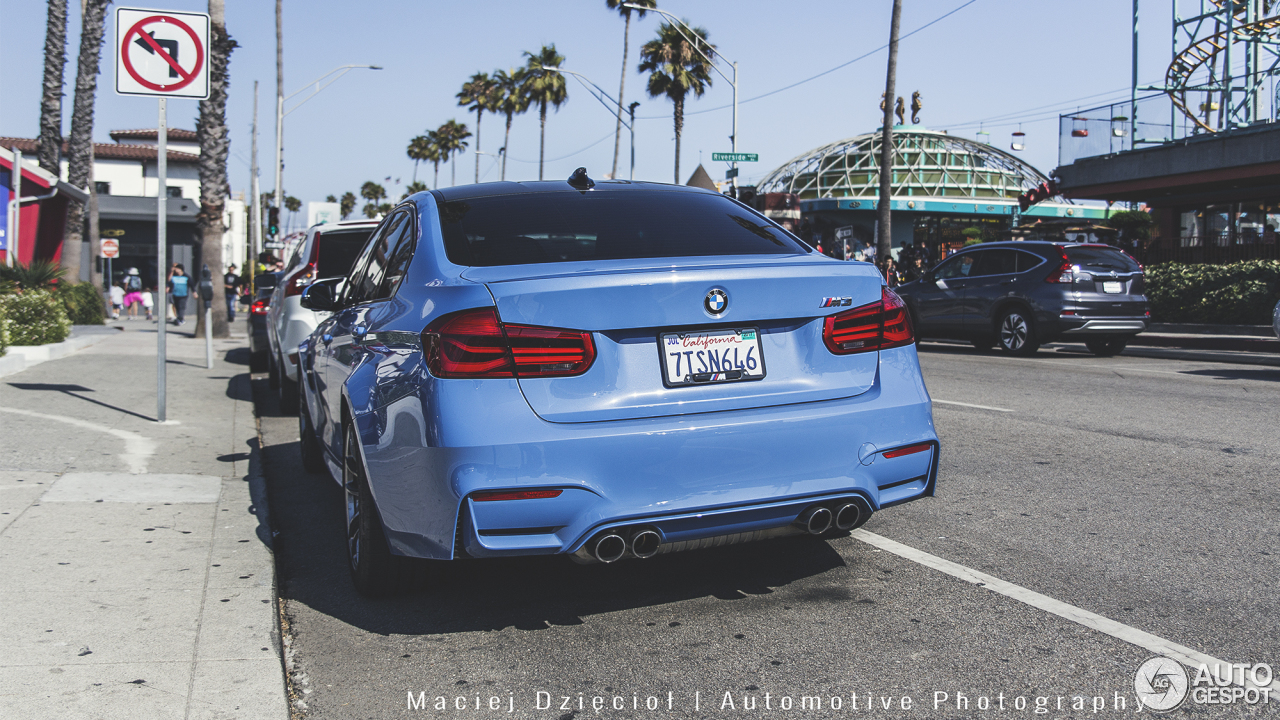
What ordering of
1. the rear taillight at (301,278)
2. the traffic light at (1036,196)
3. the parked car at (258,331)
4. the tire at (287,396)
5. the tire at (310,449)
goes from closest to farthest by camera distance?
the tire at (310,449), the rear taillight at (301,278), the tire at (287,396), the parked car at (258,331), the traffic light at (1036,196)

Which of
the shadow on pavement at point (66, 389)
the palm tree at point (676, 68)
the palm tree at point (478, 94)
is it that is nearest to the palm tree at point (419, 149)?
the palm tree at point (478, 94)

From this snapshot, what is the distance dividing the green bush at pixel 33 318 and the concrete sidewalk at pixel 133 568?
14.1 feet

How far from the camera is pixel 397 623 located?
4.03m

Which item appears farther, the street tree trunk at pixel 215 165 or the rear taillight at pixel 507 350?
the street tree trunk at pixel 215 165

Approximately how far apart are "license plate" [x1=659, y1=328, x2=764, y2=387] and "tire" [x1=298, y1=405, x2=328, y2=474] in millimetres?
3951

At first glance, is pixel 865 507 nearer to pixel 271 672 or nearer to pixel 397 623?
pixel 397 623

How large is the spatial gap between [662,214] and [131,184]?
69.0 meters

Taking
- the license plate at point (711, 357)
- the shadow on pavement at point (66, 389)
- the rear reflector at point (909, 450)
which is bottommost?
the shadow on pavement at point (66, 389)

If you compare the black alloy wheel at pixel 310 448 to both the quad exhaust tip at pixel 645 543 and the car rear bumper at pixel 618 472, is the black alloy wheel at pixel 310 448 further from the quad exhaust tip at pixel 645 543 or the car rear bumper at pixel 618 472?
the quad exhaust tip at pixel 645 543

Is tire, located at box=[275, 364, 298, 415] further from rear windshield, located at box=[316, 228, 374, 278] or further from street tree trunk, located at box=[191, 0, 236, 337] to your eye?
street tree trunk, located at box=[191, 0, 236, 337]

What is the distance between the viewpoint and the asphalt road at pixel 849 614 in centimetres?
327

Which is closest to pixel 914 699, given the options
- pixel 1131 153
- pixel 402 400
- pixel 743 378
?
pixel 743 378

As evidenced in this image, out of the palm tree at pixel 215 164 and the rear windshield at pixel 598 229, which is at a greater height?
the palm tree at pixel 215 164

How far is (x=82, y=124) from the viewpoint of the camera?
2681 centimetres
